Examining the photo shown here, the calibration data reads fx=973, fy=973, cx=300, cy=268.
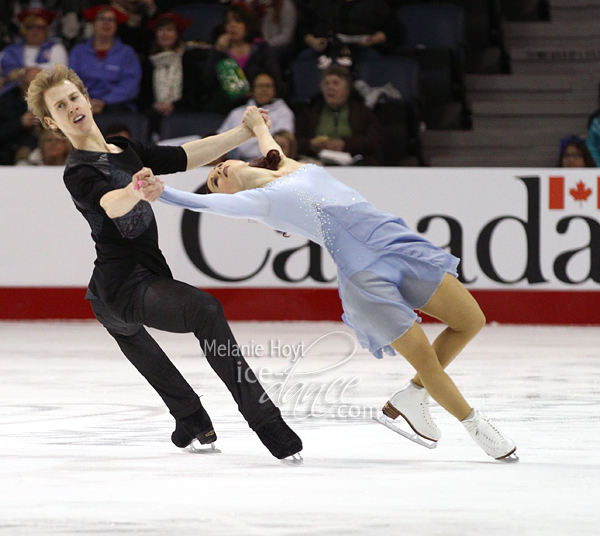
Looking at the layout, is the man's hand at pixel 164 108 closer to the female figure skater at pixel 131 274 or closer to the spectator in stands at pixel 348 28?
the spectator in stands at pixel 348 28

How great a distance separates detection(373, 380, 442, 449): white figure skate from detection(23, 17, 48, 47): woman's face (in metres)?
5.64

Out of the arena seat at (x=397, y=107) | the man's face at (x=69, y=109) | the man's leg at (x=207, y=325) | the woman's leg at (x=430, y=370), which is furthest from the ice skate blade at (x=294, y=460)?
the arena seat at (x=397, y=107)

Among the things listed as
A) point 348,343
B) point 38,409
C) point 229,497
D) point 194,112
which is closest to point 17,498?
point 229,497

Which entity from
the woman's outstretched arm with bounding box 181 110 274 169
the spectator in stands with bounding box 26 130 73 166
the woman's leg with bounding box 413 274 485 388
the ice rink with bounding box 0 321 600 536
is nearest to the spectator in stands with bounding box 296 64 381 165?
the spectator in stands with bounding box 26 130 73 166

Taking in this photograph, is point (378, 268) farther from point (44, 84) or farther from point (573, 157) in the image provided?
point (573, 157)

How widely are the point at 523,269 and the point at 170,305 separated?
3.96 m

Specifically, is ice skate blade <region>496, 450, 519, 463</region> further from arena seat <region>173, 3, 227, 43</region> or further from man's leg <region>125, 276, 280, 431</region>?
arena seat <region>173, 3, 227, 43</region>

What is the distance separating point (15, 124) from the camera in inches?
296

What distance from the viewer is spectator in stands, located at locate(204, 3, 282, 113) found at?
7.41 m

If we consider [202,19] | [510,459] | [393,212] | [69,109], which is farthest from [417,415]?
[202,19]

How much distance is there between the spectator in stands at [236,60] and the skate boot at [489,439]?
185 inches

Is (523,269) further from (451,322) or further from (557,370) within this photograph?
(451,322)

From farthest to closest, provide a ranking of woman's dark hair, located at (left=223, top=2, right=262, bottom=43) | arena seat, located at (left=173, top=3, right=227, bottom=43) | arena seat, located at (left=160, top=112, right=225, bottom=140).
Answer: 1. arena seat, located at (left=173, top=3, right=227, bottom=43)
2. woman's dark hair, located at (left=223, top=2, right=262, bottom=43)
3. arena seat, located at (left=160, top=112, right=225, bottom=140)

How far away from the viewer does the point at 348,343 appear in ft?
19.4
